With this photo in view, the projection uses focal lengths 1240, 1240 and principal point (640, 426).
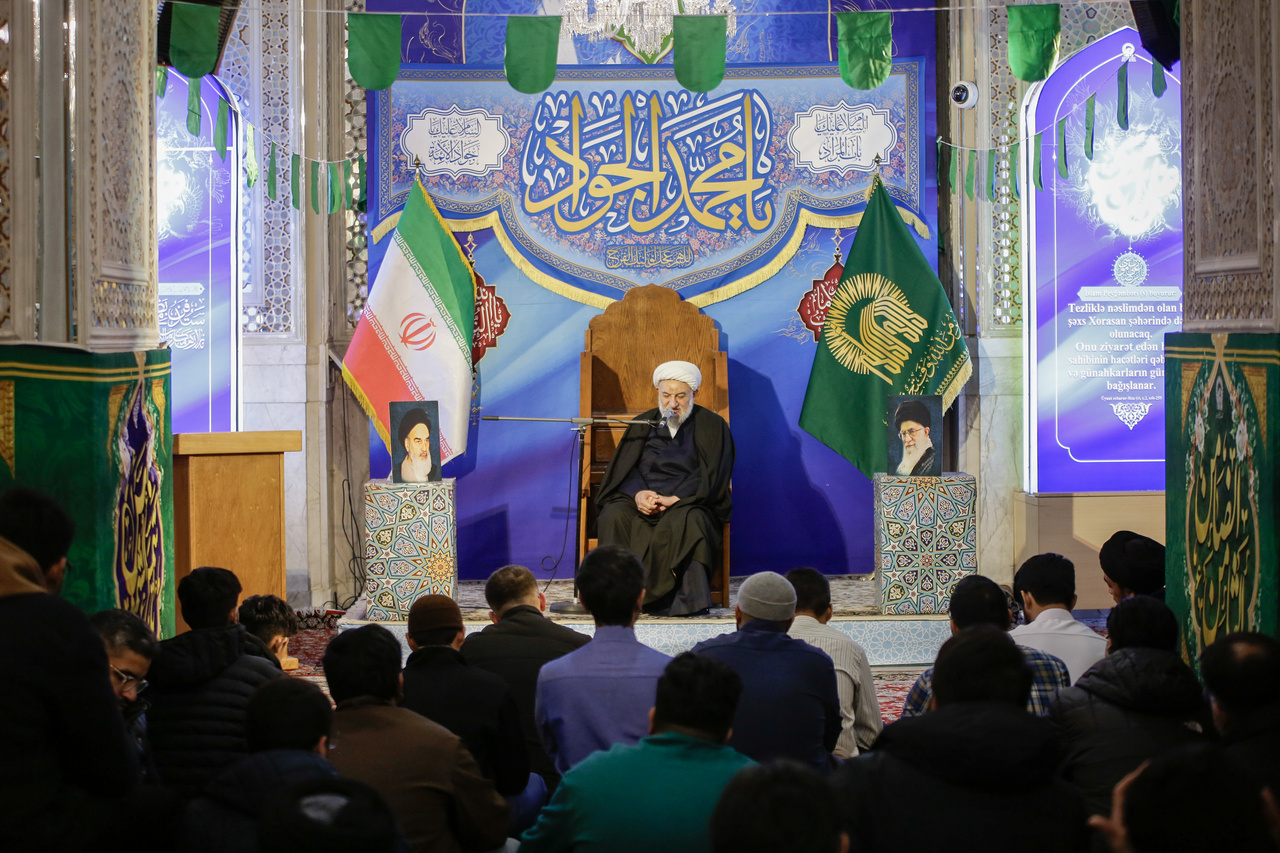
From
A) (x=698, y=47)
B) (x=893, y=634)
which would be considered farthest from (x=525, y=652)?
(x=698, y=47)

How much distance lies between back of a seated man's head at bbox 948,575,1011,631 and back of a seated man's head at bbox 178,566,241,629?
170cm

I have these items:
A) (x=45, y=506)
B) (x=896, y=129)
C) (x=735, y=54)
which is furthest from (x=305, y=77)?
Result: (x=45, y=506)

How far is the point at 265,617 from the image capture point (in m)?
Result: 3.19

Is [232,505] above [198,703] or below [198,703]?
above

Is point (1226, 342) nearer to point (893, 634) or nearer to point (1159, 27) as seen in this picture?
point (1159, 27)

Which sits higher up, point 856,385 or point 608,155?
point 608,155

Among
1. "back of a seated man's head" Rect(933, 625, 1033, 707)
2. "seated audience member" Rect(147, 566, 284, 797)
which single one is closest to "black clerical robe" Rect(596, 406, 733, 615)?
"seated audience member" Rect(147, 566, 284, 797)

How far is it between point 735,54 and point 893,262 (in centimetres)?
150

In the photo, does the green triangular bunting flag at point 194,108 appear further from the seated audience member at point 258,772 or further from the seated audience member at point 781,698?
the seated audience member at point 258,772

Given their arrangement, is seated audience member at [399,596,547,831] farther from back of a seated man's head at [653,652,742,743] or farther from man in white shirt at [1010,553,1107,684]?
man in white shirt at [1010,553,1107,684]

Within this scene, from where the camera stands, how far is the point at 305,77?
6207 millimetres

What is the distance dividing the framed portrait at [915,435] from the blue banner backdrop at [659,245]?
114 centimetres

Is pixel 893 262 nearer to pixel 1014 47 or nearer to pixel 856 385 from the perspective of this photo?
pixel 856 385

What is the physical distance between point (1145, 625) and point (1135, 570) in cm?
139
